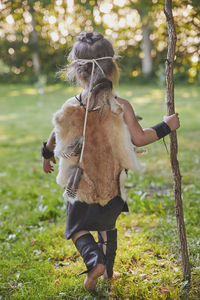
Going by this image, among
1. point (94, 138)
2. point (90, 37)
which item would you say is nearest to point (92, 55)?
point (90, 37)

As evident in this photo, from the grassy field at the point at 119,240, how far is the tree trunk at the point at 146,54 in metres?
16.7

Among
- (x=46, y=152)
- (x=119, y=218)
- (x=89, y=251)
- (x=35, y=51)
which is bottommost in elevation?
(x=119, y=218)

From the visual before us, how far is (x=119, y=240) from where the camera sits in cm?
330

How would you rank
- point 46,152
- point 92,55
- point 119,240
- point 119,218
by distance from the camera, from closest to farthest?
point 92,55
point 46,152
point 119,240
point 119,218

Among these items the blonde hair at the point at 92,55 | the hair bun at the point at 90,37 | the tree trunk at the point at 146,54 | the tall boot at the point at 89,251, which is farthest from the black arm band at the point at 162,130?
the tree trunk at the point at 146,54

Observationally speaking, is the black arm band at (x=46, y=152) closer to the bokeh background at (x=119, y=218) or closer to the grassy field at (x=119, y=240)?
the bokeh background at (x=119, y=218)

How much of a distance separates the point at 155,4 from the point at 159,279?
3.26 metres

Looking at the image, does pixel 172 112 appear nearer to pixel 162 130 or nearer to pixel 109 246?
pixel 162 130

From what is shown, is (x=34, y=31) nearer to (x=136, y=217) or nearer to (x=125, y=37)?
(x=125, y=37)

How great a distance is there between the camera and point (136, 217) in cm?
385

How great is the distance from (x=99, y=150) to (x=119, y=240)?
1240 mm

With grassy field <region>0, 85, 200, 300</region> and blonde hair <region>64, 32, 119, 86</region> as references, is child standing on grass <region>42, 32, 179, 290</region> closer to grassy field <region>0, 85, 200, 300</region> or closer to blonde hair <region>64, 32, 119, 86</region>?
blonde hair <region>64, 32, 119, 86</region>

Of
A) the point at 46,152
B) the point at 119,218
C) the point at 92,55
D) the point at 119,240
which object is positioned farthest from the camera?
the point at 119,218

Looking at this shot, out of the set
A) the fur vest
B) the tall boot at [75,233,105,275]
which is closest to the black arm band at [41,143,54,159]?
the fur vest
